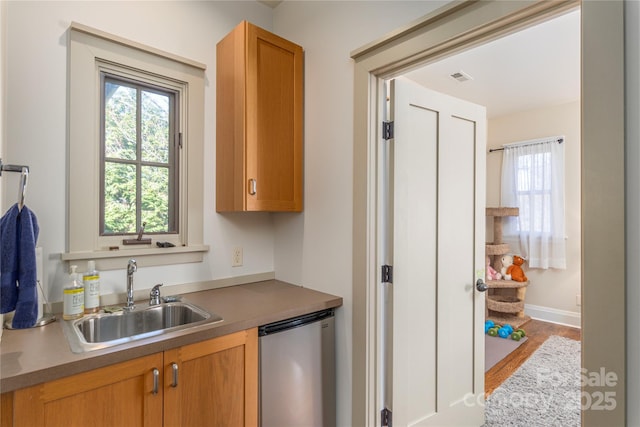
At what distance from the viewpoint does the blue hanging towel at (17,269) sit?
1126 millimetres

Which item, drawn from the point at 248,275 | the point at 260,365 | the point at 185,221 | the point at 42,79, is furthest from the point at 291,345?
the point at 42,79

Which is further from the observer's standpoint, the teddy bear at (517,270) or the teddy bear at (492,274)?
the teddy bear at (492,274)

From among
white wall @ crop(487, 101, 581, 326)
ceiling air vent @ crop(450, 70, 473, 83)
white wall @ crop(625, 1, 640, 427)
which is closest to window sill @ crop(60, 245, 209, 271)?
white wall @ crop(625, 1, 640, 427)

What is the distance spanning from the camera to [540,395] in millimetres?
2467

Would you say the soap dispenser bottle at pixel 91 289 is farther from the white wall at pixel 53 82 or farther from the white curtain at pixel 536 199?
the white curtain at pixel 536 199

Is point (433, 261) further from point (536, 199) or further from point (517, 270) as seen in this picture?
point (536, 199)

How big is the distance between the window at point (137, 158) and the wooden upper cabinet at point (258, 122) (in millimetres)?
286

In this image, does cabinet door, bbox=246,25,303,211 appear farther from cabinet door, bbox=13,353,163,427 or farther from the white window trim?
cabinet door, bbox=13,353,163,427

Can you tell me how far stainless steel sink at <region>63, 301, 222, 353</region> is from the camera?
138 centimetres

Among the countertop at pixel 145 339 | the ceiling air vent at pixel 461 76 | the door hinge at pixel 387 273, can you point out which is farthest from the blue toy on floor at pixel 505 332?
the countertop at pixel 145 339

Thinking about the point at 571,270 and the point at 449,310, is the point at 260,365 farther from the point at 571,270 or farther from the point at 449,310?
the point at 571,270

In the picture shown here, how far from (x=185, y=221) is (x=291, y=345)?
951 millimetres

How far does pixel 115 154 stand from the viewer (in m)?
1.77

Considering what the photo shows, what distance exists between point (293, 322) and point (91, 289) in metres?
0.94
